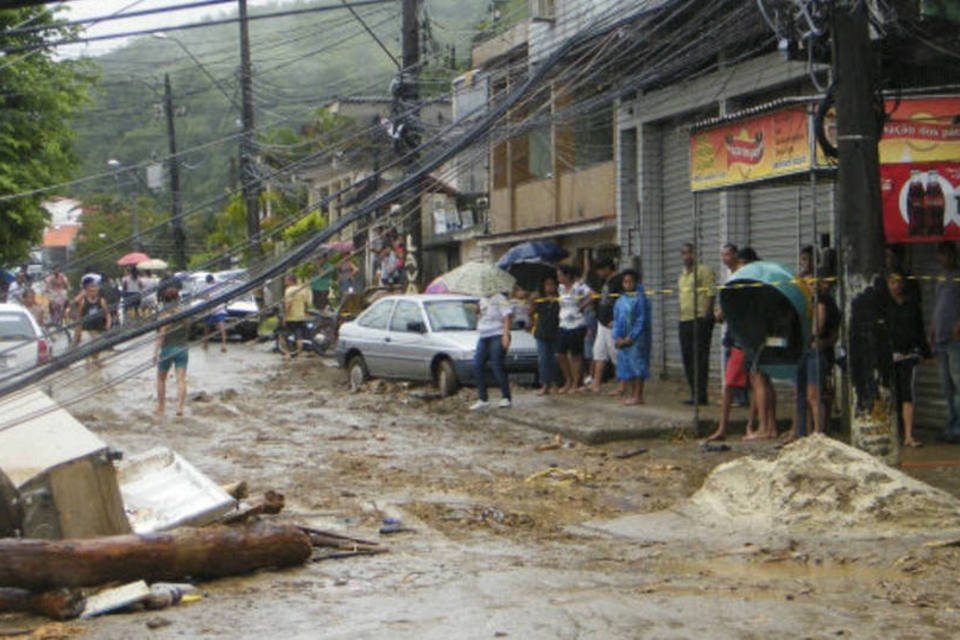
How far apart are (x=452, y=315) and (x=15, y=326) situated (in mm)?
6471

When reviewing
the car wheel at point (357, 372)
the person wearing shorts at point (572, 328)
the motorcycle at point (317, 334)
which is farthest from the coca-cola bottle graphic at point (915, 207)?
the motorcycle at point (317, 334)

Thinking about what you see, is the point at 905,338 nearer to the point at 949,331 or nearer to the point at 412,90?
the point at 949,331

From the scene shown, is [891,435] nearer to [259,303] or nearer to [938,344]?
[938,344]

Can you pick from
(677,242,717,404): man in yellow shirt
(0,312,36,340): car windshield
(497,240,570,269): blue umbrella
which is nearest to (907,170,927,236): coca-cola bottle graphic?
(677,242,717,404): man in yellow shirt

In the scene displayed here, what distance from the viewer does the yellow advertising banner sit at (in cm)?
1224

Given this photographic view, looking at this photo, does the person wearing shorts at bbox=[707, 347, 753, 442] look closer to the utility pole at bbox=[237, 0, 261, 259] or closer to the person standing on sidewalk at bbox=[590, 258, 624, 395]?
the person standing on sidewalk at bbox=[590, 258, 624, 395]

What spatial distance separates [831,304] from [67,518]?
24.7 ft

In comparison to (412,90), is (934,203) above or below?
below

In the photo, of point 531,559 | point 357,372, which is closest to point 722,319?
point 531,559

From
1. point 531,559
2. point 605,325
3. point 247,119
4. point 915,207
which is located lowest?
point 531,559

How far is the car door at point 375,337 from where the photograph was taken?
70.8 feet

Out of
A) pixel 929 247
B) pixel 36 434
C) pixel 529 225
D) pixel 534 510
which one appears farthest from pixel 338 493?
pixel 529 225

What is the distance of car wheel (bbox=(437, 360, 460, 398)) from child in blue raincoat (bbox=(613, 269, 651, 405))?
363 centimetres

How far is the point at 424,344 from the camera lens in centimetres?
2050
